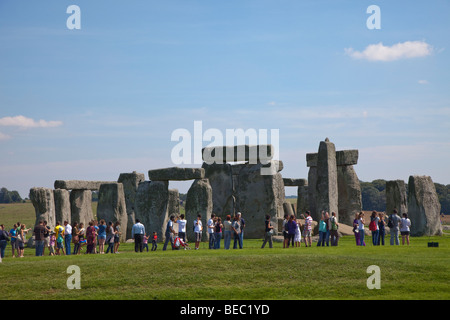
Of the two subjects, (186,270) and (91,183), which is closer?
(186,270)

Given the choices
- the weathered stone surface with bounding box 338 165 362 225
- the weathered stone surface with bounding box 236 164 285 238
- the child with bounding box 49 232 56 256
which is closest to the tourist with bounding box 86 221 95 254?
the child with bounding box 49 232 56 256

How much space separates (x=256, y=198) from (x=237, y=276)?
1493 centimetres

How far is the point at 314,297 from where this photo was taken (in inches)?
623

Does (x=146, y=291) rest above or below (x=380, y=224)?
below

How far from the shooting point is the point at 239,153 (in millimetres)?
34375

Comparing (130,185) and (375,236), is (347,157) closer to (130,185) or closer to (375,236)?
(130,185)

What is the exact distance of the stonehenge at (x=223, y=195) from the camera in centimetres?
3052

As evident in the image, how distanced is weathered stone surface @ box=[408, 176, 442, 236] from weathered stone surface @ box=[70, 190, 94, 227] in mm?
16599

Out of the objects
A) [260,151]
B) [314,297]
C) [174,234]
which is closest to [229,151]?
[260,151]

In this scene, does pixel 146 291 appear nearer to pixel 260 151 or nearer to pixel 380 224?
pixel 380 224

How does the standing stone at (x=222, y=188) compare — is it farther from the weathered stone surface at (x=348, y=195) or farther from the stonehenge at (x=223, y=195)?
the weathered stone surface at (x=348, y=195)

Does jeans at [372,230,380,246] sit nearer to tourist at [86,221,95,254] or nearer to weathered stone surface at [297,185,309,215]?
tourist at [86,221,95,254]
